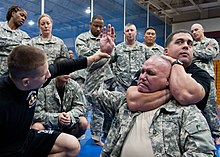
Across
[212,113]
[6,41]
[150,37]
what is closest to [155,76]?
[212,113]

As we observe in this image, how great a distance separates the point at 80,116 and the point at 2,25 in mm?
1679

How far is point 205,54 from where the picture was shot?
3.42 metres

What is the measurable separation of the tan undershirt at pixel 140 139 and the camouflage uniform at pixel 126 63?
2259mm

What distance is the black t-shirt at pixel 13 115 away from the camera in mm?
1495

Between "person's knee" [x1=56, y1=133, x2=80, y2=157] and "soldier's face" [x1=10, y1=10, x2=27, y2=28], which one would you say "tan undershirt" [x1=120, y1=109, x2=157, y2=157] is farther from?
"soldier's face" [x1=10, y1=10, x2=27, y2=28]

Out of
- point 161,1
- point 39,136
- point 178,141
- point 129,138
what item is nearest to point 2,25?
point 39,136

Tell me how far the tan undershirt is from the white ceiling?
7737mm

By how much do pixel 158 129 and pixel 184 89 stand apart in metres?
0.23

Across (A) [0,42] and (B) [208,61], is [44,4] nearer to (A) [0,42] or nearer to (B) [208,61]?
(A) [0,42]

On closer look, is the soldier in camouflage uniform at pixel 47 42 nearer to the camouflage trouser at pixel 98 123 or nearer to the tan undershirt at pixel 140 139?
the camouflage trouser at pixel 98 123

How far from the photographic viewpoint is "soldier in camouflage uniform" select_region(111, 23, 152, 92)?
11.8ft

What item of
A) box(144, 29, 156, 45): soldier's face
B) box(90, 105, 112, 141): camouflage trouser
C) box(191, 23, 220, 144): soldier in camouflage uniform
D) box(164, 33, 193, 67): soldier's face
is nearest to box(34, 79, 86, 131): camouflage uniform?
box(90, 105, 112, 141): camouflage trouser

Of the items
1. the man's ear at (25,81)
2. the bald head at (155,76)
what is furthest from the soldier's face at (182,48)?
the man's ear at (25,81)

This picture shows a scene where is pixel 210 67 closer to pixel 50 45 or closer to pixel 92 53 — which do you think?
pixel 92 53
